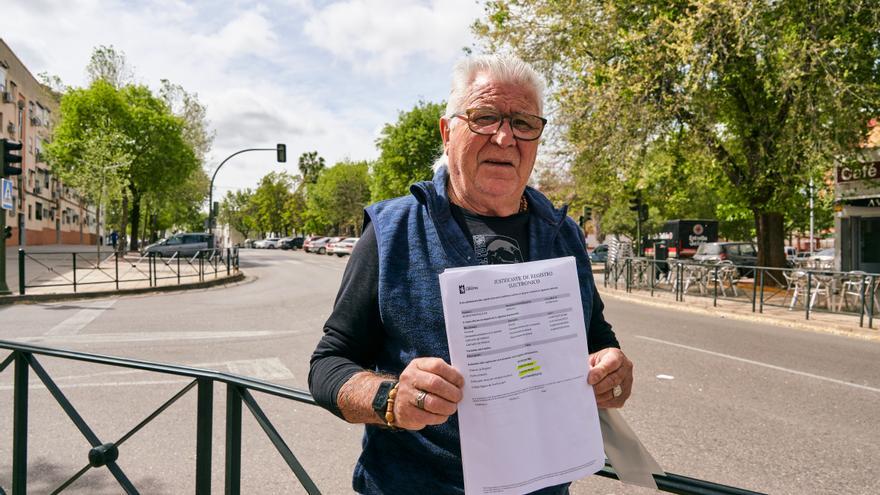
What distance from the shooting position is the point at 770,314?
1262 cm

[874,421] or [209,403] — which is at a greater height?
[209,403]

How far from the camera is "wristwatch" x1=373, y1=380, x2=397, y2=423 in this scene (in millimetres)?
1320

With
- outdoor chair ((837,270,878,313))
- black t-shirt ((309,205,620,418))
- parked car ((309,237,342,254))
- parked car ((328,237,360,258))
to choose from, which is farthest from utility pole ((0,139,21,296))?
parked car ((309,237,342,254))

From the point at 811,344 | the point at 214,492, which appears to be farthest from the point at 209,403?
the point at 811,344

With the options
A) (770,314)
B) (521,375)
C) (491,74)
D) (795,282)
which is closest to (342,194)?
(795,282)

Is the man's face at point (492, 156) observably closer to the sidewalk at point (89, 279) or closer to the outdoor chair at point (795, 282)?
the outdoor chair at point (795, 282)

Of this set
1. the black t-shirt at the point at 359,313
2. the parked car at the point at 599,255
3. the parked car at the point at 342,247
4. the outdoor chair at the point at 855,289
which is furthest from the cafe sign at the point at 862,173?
the parked car at the point at 342,247

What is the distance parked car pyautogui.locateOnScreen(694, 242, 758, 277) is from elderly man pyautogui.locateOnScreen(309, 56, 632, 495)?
77.6 ft

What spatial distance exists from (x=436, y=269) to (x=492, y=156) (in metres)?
0.40

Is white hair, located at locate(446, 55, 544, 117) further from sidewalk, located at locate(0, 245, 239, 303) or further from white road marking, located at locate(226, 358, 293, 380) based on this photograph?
sidewalk, located at locate(0, 245, 239, 303)

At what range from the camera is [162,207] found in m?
41.4

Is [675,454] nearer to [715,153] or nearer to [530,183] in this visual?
[530,183]

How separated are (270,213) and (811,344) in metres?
92.5

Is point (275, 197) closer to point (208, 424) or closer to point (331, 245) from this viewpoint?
point (331, 245)
